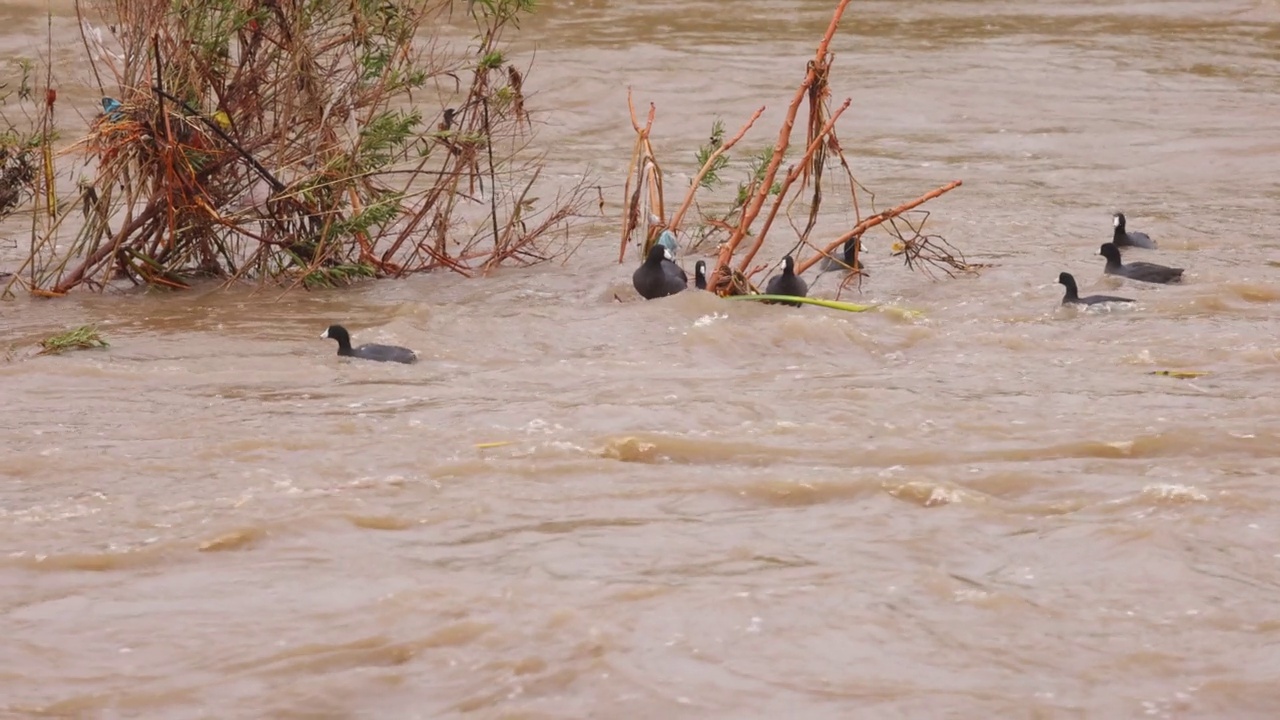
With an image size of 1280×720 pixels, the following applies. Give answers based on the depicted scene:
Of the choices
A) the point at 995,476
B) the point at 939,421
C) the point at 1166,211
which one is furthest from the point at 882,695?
the point at 1166,211

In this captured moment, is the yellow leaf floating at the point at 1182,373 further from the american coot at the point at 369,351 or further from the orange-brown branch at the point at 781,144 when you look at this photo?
the american coot at the point at 369,351

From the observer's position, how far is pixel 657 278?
1069 cm

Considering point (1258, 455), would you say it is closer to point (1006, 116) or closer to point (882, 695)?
point (882, 695)

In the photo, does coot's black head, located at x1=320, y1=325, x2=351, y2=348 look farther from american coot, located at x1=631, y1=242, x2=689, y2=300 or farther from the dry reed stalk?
the dry reed stalk

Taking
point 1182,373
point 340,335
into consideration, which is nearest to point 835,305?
point 1182,373

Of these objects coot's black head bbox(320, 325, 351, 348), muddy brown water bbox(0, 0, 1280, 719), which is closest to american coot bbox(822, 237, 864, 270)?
muddy brown water bbox(0, 0, 1280, 719)

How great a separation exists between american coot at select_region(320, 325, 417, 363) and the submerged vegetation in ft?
6.40

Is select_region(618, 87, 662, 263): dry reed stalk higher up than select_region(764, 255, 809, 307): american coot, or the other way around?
select_region(618, 87, 662, 263): dry reed stalk

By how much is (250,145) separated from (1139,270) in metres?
6.11

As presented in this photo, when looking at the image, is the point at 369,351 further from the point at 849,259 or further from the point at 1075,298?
the point at 1075,298

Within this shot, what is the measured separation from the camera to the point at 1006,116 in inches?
723

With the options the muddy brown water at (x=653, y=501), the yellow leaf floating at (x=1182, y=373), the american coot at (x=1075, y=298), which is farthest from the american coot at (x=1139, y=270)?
the yellow leaf floating at (x=1182, y=373)

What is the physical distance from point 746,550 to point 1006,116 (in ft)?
43.9

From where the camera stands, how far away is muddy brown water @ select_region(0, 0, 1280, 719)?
5035 mm
